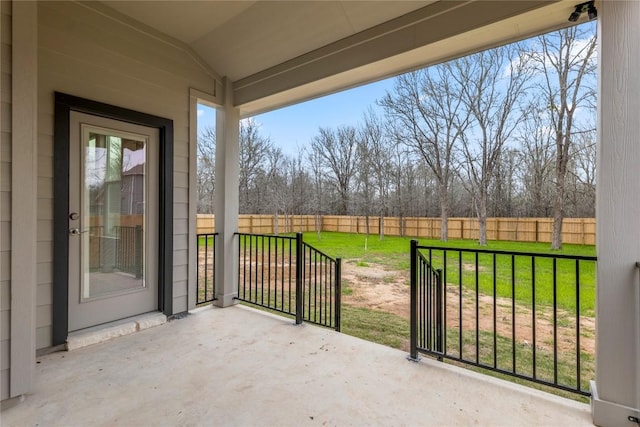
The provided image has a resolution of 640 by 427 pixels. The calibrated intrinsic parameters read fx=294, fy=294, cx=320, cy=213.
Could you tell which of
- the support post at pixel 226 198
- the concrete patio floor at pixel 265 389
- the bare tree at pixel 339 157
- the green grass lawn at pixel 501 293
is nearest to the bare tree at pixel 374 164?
the bare tree at pixel 339 157

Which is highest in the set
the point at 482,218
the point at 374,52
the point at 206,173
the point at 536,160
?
the point at 374,52

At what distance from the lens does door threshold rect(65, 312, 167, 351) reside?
222cm

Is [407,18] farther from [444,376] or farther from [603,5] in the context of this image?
[444,376]

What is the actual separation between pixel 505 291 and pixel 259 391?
433cm

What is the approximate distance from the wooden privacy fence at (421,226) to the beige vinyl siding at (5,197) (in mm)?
2086

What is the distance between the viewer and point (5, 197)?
157 centimetres

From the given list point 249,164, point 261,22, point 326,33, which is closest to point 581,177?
point 326,33

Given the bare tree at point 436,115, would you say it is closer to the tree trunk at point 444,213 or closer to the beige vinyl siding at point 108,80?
the tree trunk at point 444,213

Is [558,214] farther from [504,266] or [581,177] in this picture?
[504,266]

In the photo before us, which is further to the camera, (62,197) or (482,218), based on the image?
(482,218)

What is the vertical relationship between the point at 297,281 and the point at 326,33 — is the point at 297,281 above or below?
below

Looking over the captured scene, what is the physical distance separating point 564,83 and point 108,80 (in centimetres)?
663

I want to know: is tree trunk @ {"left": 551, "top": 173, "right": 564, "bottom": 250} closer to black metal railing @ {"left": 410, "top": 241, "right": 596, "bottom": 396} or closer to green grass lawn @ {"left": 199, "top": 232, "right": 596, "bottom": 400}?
green grass lawn @ {"left": 199, "top": 232, "right": 596, "bottom": 400}

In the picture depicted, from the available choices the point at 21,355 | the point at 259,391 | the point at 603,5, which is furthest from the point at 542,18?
the point at 21,355
